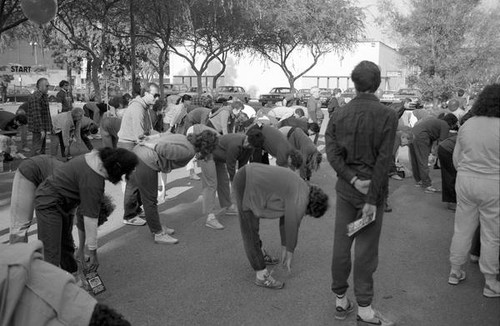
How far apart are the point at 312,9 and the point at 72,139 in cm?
2209

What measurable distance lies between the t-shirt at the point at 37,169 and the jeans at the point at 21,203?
0.03m

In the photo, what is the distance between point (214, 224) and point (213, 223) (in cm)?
2

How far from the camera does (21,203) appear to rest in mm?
4129

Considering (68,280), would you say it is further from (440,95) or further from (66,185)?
(440,95)

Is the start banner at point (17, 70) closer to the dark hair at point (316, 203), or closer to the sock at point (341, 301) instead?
the dark hair at point (316, 203)

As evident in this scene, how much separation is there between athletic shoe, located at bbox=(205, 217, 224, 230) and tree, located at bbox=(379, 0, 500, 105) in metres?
17.1

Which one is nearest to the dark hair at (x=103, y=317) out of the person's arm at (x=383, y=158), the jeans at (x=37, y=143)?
the person's arm at (x=383, y=158)

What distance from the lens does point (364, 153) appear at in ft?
11.0

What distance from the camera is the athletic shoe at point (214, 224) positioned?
6176 mm

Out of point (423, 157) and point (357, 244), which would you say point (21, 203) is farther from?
point (423, 157)

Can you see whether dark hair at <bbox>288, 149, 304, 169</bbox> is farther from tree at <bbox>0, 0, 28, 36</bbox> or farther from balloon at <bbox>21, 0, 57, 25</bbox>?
tree at <bbox>0, 0, 28, 36</bbox>

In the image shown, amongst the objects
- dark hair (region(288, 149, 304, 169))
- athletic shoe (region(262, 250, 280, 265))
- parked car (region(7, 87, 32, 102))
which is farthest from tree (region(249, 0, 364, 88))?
athletic shoe (region(262, 250, 280, 265))

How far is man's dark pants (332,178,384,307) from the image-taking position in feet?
11.3

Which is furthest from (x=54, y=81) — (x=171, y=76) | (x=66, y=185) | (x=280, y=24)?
(x=66, y=185)
